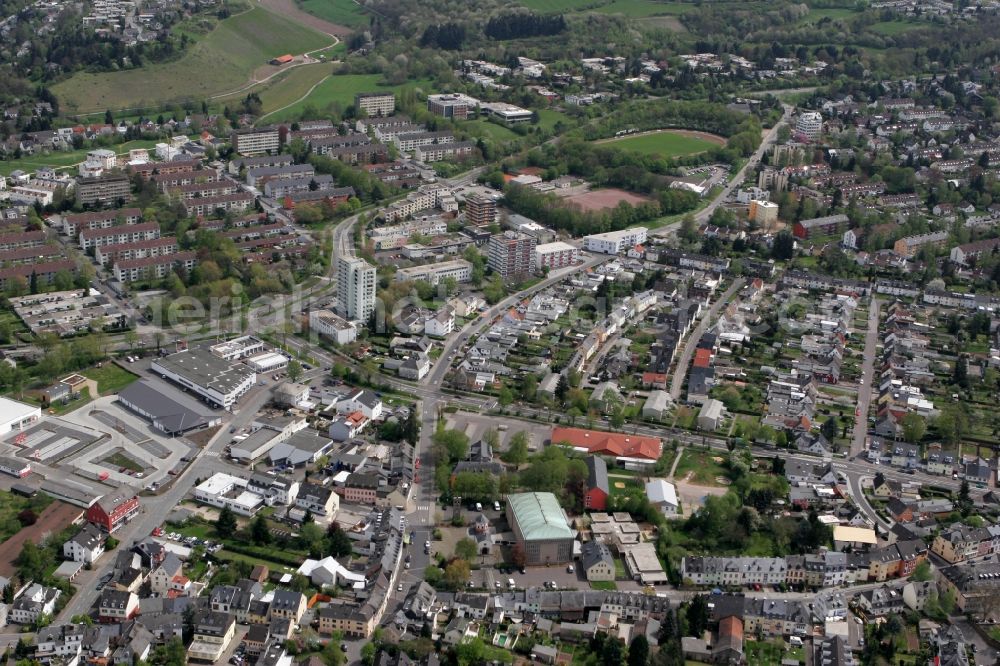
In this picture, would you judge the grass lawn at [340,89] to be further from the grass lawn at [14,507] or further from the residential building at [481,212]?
the grass lawn at [14,507]

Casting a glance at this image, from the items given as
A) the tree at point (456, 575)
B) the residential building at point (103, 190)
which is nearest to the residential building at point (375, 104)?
the residential building at point (103, 190)

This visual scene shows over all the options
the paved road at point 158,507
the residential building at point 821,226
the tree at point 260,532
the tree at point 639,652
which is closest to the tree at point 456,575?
the tree at point 639,652

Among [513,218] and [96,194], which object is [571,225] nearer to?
[513,218]

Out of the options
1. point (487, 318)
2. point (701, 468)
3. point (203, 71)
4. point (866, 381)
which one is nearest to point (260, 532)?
point (701, 468)

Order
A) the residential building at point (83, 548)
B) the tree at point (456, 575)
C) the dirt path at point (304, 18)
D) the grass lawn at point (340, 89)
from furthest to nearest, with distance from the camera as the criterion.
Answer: the dirt path at point (304, 18), the grass lawn at point (340, 89), the residential building at point (83, 548), the tree at point (456, 575)

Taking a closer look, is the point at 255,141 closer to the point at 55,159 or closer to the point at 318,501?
the point at 55,159

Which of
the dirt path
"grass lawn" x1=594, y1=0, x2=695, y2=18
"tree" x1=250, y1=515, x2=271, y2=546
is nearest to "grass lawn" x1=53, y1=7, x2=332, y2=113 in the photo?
the dirt path

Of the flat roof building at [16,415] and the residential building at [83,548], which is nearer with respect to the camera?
the residential building at [83,548]

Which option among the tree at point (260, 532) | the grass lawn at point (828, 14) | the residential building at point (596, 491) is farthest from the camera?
the grass lawn at point (828, 14)

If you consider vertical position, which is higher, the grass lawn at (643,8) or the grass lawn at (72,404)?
the grass lawn at (643,8)

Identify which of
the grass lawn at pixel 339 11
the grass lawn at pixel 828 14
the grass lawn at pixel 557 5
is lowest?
the grass lawn at pixel 339 11
